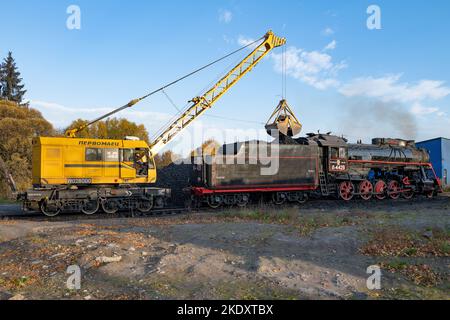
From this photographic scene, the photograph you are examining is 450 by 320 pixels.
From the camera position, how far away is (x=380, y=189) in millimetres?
21109

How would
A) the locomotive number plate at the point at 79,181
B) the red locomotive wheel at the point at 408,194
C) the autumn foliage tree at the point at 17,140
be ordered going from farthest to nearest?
the autumn foliage tree at the point at 17,140, the red locomotive wheel at the point at 408,194, the locomotive number plate at the point at 79,181

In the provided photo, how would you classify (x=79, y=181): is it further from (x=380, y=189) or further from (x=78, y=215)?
(x=380, y=189)

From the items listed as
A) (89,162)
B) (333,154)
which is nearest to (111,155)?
(89,162)

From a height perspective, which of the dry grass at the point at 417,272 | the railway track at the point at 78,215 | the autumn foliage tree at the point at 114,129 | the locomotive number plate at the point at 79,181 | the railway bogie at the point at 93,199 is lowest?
the dry grass at the point at 417,272

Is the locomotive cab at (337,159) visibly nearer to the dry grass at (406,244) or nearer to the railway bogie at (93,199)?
the railway bogie at (93,199)

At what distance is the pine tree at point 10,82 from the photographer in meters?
43.9

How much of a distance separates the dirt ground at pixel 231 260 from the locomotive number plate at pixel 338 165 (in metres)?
8.27

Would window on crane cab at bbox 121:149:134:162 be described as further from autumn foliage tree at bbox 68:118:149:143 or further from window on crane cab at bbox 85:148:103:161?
autumn foliage tree at bbox 68:118:149:143

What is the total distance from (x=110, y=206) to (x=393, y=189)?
55.7 ft

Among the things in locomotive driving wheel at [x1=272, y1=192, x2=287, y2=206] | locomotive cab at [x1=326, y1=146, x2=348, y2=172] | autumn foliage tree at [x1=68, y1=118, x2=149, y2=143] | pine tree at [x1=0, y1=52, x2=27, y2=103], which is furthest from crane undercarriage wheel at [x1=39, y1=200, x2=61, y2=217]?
pine tree at [x1=0, y1=52, x2=27, y2=103]

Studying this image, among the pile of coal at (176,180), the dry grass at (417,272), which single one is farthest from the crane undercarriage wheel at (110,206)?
the dry grass at (417,272)
